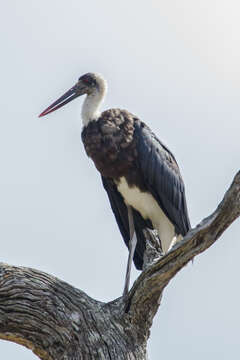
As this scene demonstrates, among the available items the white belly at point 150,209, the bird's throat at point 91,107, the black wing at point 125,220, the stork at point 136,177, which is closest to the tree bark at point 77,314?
the stork at point 136,177

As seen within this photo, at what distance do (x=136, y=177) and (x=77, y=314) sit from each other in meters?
1.92

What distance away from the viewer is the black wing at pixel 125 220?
24.3ft

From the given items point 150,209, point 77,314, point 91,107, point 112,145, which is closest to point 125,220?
point 150,209

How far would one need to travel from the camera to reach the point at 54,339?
5.48 m

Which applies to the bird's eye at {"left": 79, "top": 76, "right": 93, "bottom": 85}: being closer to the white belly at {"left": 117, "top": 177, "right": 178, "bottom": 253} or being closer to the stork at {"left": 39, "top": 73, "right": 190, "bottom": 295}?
the stork at {"left": 39, "top": 73, "right": 190, "bottom": 295}

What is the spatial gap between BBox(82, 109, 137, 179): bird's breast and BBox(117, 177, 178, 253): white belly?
13cm

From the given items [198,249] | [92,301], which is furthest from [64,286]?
[198,249]

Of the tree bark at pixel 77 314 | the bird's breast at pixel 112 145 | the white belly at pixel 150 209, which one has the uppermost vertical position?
the bird's breast at pixel 112 145

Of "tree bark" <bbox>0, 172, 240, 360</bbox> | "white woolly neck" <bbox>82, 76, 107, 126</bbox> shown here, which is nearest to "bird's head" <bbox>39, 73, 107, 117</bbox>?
"white woolly neck" <bbox>82, 76, 107, 126</bbox>

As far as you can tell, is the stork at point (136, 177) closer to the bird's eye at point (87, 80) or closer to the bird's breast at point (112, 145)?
the bird's breast at point (112, 145)

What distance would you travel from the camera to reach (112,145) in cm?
712

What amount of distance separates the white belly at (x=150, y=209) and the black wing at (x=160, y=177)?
65 millimetres

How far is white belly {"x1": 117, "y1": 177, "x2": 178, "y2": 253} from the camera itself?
7.23m

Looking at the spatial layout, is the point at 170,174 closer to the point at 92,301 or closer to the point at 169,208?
the point at 169,208
